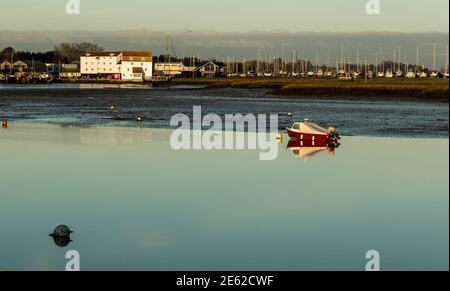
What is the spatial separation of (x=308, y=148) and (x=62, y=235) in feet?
74.9

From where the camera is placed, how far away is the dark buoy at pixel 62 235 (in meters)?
18.9

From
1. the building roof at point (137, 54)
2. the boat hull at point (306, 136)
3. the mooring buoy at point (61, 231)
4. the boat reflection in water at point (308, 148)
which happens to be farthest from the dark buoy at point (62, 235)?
the building roof at point (137, 54)

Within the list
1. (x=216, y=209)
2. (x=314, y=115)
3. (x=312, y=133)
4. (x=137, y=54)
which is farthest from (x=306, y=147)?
(x=137, y=54)

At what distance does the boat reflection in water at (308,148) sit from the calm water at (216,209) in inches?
19.7

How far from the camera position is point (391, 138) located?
4431 cm

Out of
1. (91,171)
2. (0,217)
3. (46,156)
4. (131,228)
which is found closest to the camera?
(131,228)

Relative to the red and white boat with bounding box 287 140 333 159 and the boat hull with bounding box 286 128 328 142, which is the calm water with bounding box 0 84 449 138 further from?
the red and white boat with bounding box 287 140 333 159

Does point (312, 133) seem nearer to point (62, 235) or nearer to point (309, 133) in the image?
point (309, 133)

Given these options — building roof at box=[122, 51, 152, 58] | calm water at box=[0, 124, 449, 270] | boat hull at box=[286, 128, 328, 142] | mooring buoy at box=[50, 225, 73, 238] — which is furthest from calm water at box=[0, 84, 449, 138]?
building roof at box=[122, 51, 152, 58]

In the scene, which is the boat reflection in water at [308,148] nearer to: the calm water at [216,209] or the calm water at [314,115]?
the calm water at [216,209]

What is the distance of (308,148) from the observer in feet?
132
